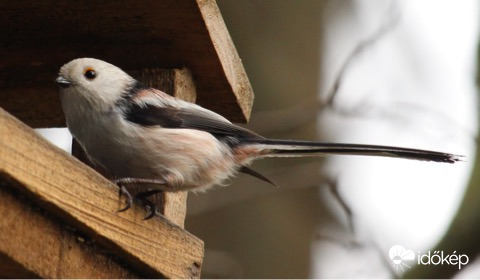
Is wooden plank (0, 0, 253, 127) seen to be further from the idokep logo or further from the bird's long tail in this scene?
the idokep logo

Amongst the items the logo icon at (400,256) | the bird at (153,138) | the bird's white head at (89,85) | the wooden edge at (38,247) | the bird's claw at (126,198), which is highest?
the bird's white head at (89,85)

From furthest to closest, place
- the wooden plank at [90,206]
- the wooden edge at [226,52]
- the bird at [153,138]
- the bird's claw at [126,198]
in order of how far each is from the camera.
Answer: the wooden edge at [226,52], the bird at [153,138], the bird's claw at [126,198], the wooden plank at [90,206]

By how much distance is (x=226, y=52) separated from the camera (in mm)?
2945

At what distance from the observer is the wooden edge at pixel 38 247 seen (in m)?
2.05

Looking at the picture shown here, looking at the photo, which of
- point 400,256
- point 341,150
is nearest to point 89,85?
point 341,150

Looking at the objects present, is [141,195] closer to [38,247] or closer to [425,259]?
[38,247]

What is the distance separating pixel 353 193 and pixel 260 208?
0.57m

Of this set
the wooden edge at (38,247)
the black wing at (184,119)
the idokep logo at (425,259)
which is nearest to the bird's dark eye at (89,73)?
the black wing at (184,119)

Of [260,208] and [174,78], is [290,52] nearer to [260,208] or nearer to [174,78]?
[260,208]

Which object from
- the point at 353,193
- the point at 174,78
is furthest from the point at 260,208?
the point at 174,78

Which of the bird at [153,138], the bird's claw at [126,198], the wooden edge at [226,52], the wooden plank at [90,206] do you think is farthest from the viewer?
the wooden edge at [226,52]

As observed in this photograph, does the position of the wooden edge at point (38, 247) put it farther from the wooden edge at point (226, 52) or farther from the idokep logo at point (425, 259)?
the idokep logo at point (425, 259)

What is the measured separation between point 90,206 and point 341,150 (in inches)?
32.8

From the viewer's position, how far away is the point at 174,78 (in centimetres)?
294
